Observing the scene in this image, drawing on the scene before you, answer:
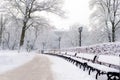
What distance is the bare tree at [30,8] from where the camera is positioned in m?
26.7

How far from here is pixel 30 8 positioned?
89.4ft

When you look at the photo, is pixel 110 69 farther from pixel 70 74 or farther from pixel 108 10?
pixel 108 10

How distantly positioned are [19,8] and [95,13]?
16437 mm

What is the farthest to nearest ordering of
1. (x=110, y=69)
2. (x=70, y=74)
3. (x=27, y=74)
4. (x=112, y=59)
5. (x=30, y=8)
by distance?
(x=30, y=8) → (x=70, y=74) → (x=27, y=74) → (x=112, y=59) → (x=110, y=69)

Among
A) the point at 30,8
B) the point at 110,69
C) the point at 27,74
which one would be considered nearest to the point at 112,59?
the point at 110,69

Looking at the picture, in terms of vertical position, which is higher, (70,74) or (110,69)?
(110,69)

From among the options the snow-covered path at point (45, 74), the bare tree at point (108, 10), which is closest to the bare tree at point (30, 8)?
the bare tree at point (108, 10)

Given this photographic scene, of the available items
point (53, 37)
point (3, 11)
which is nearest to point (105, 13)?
point (3, 11)

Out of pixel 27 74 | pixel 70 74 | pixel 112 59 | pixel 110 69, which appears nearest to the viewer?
pixel 110 69

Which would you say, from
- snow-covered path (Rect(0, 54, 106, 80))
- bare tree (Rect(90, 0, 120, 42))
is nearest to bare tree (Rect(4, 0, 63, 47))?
bare tree (Rect(90, 0, 120, 42))

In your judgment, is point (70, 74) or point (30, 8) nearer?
point (70, 74)

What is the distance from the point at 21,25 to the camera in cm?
2823

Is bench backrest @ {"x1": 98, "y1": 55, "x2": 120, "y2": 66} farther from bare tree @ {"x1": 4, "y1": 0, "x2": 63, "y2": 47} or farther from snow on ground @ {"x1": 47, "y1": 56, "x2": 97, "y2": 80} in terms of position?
bare tree @ {"x1": 4, "y1": 0, "x2": 63, "y2": 47}

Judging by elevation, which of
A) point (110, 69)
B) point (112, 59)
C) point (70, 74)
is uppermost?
point (112, 59)
